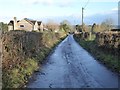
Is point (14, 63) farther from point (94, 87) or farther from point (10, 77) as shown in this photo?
point (94, 87)

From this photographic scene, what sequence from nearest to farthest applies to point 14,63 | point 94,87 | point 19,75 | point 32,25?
1. point 94,87
2. point 19,75
3. point 14,63
4. point 32,25

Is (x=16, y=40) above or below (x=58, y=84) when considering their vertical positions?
above

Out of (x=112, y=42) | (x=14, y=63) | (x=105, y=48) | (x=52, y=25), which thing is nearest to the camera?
(x=14, y=63)

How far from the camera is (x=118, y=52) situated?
18.8 m

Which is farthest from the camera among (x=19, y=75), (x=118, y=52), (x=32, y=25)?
(x=32, y=25)

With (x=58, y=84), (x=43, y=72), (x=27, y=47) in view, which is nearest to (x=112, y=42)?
(x=27, y=47)

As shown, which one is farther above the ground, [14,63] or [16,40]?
[16,40]

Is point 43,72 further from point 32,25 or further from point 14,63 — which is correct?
point 32,25

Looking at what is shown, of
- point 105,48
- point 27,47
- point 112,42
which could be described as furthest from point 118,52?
point 27,47

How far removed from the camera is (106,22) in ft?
343

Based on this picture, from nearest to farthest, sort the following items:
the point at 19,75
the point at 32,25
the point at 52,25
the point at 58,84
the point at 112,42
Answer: the point at 58,84 < the point at 19,75 < the point at 112,42 < the point at 32,25 < the point at 52,25

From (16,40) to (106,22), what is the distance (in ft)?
299

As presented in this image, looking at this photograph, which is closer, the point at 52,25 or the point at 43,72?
the point at 43,72

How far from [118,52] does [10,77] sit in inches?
381
